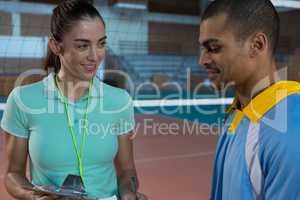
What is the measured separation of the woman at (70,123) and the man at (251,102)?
0.50 metres

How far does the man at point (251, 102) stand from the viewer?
29.9 inches

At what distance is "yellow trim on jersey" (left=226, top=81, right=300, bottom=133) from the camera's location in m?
0.82

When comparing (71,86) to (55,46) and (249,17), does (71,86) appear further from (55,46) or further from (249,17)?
(249,17)

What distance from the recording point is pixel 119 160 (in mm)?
1450

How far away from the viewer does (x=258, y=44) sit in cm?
90

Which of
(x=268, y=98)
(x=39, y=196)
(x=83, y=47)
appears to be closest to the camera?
(x=268, y=98)

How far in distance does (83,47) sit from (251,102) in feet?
2.28

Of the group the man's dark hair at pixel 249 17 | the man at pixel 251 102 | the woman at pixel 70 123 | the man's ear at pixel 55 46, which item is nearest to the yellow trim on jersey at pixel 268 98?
the man at pixel 251 102

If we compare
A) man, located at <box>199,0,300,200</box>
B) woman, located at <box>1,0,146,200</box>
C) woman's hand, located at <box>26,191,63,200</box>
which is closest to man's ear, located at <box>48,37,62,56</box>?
woman, located at <box>1,0,146,200</box>

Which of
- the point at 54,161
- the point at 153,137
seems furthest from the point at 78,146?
the point at 153,137

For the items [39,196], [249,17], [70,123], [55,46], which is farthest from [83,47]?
[249,17]

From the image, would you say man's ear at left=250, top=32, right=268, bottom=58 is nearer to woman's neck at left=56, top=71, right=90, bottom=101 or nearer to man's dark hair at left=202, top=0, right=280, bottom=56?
man's dark hair at left=202, top=0, right=280, bottom=56

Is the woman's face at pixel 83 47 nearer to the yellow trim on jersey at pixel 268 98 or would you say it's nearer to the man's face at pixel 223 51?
the man's face at pixel 223 51

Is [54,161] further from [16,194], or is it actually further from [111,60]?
[111,60]
